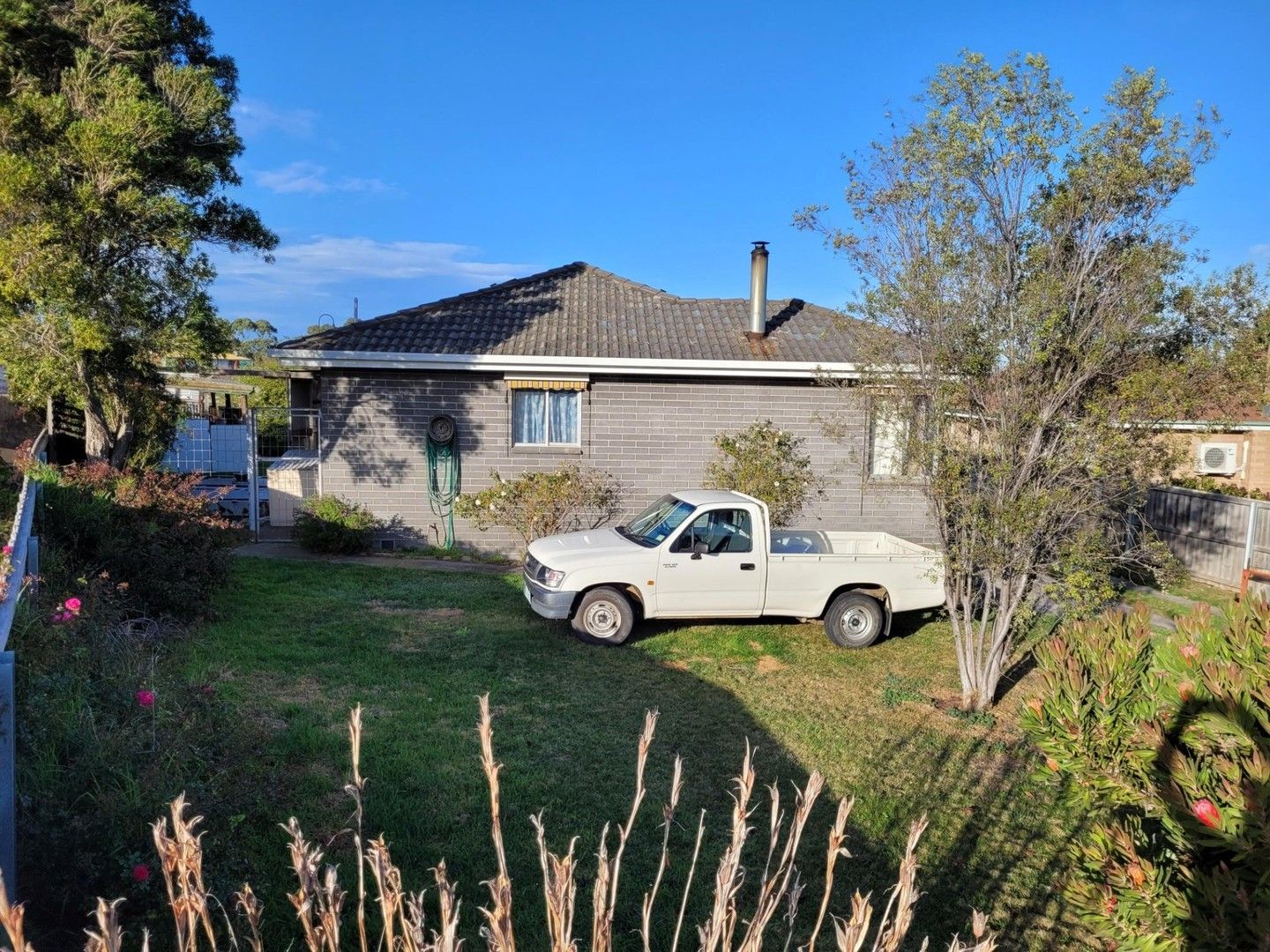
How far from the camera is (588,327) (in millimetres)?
14914

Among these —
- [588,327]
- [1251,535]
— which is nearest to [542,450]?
[588,327]

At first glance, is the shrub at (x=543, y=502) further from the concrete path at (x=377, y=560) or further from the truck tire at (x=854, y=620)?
the truck tire at (x=854, y=620)

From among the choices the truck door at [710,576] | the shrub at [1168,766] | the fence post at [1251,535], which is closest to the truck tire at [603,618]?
the truck door at [710,576]

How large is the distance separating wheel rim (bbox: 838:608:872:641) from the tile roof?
5740 mm

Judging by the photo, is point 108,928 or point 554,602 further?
point 554,602

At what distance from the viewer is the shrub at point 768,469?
43.9 feet

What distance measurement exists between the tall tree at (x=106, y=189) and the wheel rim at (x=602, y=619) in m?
5.74

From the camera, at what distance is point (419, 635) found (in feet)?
29.8

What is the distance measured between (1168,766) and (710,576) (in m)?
6.12

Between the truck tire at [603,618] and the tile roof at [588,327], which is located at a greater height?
the tile roof at [588,327]

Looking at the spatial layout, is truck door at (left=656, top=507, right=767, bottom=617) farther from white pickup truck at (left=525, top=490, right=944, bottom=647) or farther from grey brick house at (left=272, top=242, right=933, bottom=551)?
grey brick house at (left=272, top=242, right=933, bottom=551)

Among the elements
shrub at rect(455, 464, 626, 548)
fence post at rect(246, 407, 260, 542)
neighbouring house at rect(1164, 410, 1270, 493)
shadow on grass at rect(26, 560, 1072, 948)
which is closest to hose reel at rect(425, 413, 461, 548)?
shrub at rect(455, 464, 626, 548)

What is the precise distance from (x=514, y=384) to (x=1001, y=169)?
8423mm

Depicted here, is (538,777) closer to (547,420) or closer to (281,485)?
(547,420)
